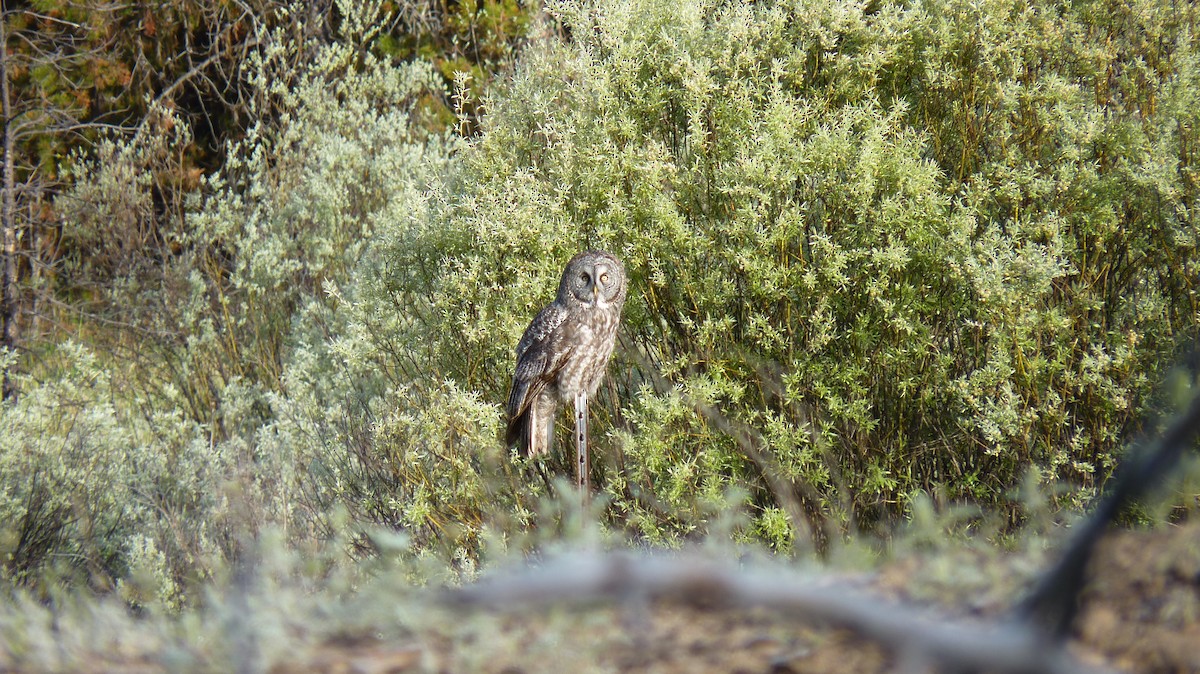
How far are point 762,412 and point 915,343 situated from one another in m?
0.76

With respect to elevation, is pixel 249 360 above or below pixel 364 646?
above

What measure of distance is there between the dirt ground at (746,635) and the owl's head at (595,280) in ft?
10.0

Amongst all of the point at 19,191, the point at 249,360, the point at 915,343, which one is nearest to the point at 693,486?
the point at 915,343

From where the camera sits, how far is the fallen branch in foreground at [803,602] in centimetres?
104

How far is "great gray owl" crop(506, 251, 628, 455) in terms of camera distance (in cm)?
450

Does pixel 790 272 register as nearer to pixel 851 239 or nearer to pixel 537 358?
pixel 851 239

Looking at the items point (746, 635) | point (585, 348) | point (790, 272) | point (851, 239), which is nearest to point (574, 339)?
point (585, 348)

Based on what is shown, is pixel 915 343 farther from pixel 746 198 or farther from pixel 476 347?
pixel 476 347

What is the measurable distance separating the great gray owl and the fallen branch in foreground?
121 inches

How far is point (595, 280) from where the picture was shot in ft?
14.7

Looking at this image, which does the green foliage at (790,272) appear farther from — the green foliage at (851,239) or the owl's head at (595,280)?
the owl's head at (595,280)

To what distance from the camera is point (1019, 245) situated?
15.6 feet

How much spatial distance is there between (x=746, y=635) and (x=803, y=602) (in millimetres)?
245

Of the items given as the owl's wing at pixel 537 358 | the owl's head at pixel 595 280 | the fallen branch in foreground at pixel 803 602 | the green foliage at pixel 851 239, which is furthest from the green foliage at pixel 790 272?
the fallen branch in foreground at pixel 803 602
